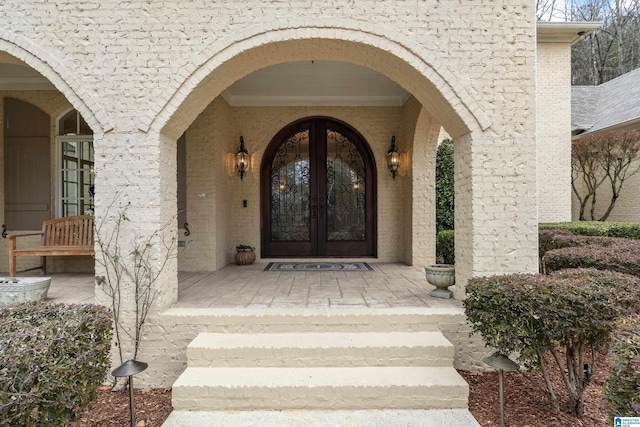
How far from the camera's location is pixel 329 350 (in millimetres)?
3156

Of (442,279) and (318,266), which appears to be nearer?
(442,279)

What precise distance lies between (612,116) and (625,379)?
40.0 feet

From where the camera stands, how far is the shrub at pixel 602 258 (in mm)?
3768

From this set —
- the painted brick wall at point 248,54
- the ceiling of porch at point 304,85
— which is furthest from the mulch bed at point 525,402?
the ceiling of porch at point 304,85

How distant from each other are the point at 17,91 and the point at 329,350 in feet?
22.9

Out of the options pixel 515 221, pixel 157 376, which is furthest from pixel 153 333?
pixel 515 221

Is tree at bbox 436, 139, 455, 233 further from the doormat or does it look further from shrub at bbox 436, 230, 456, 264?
the doormat

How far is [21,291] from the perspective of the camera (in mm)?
3707

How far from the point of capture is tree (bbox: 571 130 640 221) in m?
9.58

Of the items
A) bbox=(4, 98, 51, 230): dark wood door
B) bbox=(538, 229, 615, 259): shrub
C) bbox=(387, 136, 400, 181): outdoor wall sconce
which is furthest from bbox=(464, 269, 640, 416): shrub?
bbox=(4, 98, 51, 230): dark wood door

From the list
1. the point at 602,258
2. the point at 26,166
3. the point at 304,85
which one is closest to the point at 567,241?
the point at 602,258

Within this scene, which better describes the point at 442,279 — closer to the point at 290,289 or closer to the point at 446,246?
the point at 290,289

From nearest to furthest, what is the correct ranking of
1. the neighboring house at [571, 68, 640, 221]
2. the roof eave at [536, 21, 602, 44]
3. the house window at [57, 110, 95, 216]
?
1. the house window at [57, 110, 95, 216]
2. the roof eave at [536, 21, 602, 44]
3. the neighboring house at [571, 68, 640, 221]

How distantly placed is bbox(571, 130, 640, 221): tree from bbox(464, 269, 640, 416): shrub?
9183 mm
